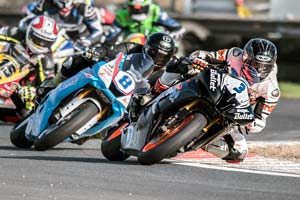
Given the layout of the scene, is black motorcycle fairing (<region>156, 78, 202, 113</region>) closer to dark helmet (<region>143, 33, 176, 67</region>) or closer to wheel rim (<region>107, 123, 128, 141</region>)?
wheel rim (<region>107, 123, 128, 141</region>)

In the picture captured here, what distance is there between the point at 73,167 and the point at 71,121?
950 millimetres

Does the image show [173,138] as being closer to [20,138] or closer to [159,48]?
[159,48]

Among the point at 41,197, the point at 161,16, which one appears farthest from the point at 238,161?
the point at 161,16

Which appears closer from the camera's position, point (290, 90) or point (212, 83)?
point (212, 83)

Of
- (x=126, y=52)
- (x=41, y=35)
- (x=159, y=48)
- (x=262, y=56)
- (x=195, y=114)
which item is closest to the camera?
(x=195, y=114)

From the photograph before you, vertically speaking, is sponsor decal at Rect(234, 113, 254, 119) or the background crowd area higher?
sponsor decal at Rect(234, 113, 254, 119)

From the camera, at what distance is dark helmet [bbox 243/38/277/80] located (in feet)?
38.4

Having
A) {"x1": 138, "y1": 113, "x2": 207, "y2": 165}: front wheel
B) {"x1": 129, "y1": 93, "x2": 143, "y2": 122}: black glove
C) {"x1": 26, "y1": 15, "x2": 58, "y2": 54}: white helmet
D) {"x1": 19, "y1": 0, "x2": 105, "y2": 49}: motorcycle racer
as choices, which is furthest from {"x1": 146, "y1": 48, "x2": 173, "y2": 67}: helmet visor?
{"x1": 19, "y1": 0, "x2": 105, "y2": 49}: motorcycle racer

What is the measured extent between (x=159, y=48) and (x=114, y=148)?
139 cm

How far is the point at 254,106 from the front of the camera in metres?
12.2

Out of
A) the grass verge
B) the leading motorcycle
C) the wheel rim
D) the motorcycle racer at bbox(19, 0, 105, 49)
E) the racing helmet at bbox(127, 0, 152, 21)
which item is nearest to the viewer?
the leading motorcycle

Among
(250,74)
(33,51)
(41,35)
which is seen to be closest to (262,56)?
(250,74)

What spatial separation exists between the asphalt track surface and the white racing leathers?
164 mm

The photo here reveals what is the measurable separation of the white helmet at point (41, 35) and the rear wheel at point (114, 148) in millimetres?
3530
